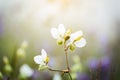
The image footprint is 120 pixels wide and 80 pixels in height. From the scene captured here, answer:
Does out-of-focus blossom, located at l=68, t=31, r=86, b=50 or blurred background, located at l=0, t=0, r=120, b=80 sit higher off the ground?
blurred background, located at l=0, t=0, r=120, b=80

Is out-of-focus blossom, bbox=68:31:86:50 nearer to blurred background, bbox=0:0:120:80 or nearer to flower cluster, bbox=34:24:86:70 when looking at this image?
flower cluster, bbox=34:24:86:70

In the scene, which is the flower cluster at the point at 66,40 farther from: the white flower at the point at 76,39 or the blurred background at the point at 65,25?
the blurred background at the point at 65,25

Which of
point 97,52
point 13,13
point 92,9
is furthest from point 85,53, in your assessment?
point 13,13

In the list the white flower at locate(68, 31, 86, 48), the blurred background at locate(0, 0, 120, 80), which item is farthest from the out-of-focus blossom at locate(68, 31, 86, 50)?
the blurred background at locate(0, 0, 120, 80)

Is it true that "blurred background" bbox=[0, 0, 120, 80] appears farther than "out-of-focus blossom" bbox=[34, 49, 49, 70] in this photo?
Yes

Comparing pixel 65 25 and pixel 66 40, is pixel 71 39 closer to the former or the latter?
pixel 66 40

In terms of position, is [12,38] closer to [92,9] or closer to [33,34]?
[33,34]

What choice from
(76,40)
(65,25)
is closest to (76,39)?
(76,40)

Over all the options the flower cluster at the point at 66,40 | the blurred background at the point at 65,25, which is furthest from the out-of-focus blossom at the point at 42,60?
the blurred background at the point at 65,25
